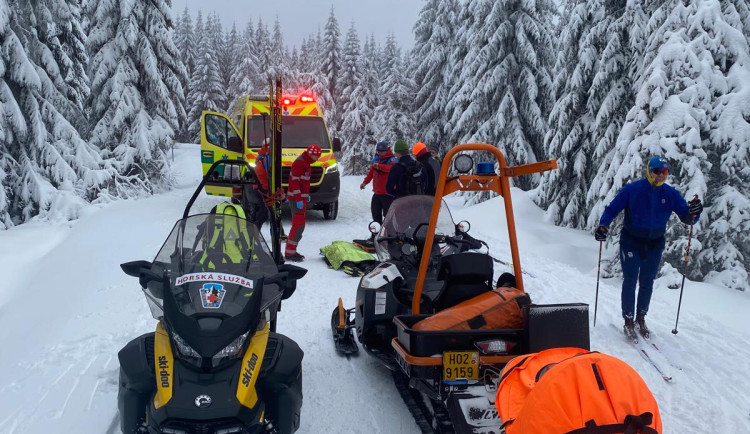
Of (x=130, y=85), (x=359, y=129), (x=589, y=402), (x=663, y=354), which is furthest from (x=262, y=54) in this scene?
(x=589, y=402)

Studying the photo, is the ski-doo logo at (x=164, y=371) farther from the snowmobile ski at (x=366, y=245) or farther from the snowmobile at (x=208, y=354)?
the snowmobile ski at (x=366, y=245)

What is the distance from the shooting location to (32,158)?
1342 cm

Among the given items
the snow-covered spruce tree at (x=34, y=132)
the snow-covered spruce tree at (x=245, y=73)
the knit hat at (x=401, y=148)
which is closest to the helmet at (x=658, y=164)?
the knit hat at (x=401, y=148)

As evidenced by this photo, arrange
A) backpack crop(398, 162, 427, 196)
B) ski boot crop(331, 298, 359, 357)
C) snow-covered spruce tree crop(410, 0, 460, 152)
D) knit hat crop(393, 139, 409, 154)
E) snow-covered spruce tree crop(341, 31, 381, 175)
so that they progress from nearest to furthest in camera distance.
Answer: ski boot crop(331, 298, 359, 357), backpack crop(398, 162, 427, 196), knit hat crop(393, 139, 409, 154), snow-covered spruce tree crop(410, 0, 460, 152), snow-covered spruce tree crop(341, 31, 381, 175)

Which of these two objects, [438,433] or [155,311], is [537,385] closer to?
[438,433]

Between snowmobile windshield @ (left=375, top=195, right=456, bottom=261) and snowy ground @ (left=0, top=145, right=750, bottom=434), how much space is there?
1.20m

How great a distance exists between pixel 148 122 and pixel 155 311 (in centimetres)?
1822

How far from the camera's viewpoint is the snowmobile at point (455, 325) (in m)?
3.31

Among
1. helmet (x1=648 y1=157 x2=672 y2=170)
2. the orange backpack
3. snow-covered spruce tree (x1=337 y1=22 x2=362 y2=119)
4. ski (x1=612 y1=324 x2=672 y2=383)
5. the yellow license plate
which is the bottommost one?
ski (x1=612 y1=324 x2=672 y2=383)

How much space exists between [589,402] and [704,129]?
28.2ft

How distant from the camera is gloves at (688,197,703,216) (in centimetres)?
557

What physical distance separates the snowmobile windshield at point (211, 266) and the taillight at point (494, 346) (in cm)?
154

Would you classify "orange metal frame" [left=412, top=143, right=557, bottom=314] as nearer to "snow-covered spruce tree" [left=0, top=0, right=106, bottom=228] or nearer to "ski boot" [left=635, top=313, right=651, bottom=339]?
"ski boot" [left=635, top=313, right=651, bottom=339]

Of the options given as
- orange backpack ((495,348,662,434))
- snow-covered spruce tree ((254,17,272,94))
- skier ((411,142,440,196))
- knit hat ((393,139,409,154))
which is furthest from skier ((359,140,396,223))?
snow-covered spruce tree ((254,17,272,94))
